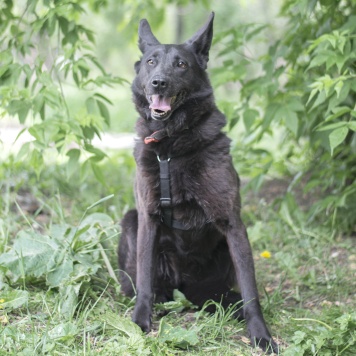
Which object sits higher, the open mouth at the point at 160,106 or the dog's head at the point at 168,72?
the dog's head at the point at 168,72

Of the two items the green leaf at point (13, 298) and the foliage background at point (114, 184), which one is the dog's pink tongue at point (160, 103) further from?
the green leaf at point (13, 298)

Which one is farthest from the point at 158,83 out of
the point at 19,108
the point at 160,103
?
the point at 19,108

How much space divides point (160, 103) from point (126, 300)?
1224 millimetres

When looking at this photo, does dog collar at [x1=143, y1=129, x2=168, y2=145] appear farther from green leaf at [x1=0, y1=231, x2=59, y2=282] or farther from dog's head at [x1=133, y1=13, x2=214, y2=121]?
green leaf at [x1=0, y1=231, x2=59, y2=282]

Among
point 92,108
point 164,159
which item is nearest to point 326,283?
point 164,159

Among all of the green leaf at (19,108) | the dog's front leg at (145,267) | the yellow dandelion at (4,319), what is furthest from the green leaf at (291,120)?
the yellow dandelion at (4,319)

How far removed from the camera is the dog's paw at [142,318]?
10.7 ft

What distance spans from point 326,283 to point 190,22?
42.3 feet

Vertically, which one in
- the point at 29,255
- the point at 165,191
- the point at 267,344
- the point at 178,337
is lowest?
the point at 267,344

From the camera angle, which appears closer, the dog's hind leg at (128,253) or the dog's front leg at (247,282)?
the dog's front leg at (247,282)

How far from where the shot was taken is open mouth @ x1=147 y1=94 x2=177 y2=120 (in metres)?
3.40

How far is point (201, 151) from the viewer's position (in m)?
3.50

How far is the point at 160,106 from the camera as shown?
3406mm

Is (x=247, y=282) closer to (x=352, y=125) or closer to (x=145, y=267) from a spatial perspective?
(x=145, y=267)
